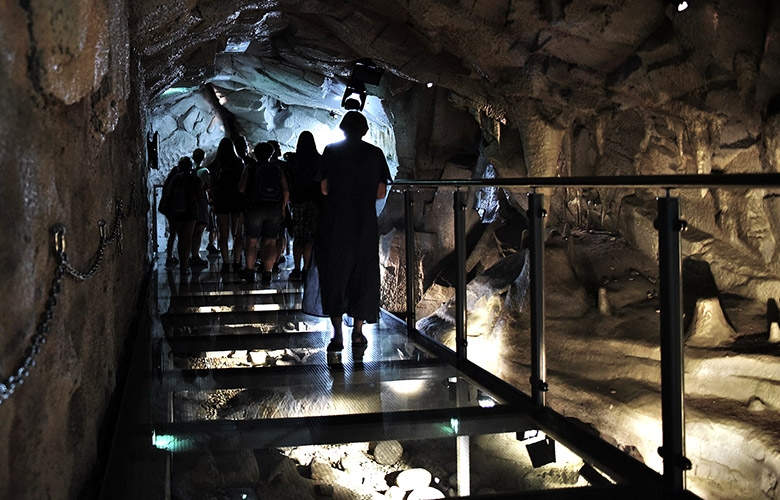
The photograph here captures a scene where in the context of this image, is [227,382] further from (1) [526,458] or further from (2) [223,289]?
(2) [223,289]

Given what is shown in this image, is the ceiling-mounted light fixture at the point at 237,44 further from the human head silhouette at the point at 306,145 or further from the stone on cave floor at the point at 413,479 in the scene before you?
the stone on cave floor at the point at 413,479

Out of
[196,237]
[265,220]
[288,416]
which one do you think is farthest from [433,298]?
[196,237]

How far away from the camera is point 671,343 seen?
226 cm

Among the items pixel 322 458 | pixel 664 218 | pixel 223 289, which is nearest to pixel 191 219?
pixel 223 289

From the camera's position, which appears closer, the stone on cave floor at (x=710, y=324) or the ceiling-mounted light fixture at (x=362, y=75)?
the stone on cave floor at (x=710, y=324)

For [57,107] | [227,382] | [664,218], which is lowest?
[227,382]

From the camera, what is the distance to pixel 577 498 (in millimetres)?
2168

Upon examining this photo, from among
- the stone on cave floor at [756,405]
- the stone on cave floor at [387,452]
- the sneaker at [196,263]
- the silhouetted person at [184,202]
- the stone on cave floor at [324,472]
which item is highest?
the silhouetted person at [184,202]

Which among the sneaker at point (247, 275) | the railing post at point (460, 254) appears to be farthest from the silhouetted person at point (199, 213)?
the railing post at point (460, 254)

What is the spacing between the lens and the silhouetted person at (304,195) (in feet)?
18.9

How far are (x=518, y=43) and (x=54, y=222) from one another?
7.20 meters

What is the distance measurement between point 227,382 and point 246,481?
1.16 m

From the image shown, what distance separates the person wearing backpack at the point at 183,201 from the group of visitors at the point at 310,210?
11 millimetres

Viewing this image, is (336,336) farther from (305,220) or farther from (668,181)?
(668,181)
